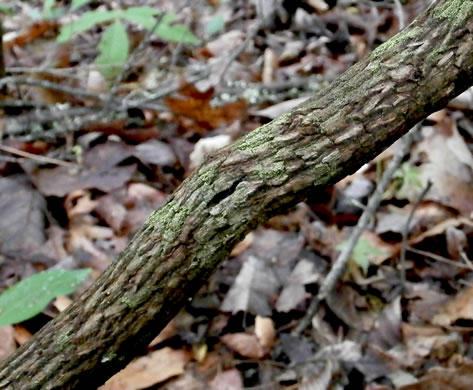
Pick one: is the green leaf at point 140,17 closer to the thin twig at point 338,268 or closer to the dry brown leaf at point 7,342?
the thin twig at point 338,268

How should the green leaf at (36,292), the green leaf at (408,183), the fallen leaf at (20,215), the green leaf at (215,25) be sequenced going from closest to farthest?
the green leaf at (36,292)
the fallen leaf at (20,215)
the green leaf at (408,183)
the green leaf at (215,25)

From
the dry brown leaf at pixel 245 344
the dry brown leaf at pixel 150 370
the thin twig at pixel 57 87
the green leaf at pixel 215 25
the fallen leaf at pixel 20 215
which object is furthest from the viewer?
the green leaf at pixel 215 25

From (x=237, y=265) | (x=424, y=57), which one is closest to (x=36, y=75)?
(x=237, y=265)

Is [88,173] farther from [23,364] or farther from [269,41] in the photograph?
[269,41]

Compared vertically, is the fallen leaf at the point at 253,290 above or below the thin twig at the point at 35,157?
below

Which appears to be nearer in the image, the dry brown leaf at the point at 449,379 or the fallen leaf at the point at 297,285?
the dry brown leaf at the point at 449,379

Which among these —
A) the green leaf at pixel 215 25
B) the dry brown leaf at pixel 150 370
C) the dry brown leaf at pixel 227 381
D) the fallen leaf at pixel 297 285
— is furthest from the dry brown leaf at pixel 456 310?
the green leaf at pixel 215 25

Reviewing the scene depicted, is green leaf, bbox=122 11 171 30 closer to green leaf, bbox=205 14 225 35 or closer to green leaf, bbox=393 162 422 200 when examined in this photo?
green leaf, bbox=205 14 225 35
